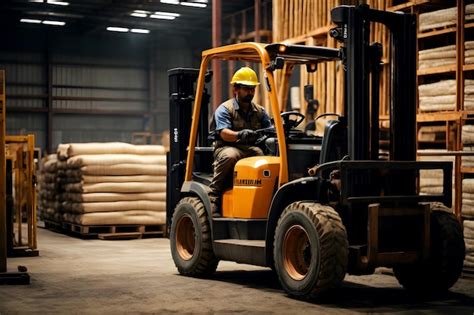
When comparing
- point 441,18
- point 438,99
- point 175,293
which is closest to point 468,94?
point 438,99

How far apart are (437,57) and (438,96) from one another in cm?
50

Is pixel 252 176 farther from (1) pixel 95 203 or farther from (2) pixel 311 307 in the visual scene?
(1) pixel 95 203

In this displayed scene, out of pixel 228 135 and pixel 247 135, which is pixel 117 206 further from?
pixel 247 135

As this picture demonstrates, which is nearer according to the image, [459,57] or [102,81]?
[459,57]

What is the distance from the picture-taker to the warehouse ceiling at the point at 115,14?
2733cm

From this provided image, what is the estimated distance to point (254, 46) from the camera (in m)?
8.28

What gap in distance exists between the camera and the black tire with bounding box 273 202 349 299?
713cm

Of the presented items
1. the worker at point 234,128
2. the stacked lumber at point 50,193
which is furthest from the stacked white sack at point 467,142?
the stacked lumber at point 50,193

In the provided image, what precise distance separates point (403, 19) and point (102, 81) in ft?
82.2

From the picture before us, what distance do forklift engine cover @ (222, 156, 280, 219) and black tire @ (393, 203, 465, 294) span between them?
1507 mm

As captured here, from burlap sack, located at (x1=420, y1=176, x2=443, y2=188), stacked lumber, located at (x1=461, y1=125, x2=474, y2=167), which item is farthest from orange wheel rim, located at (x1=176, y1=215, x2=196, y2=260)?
stacked lumber, located at (x1=461, y1=125, x2=474, y2=167)

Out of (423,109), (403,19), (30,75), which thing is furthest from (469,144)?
(30,75)

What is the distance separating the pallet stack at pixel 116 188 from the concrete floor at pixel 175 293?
3.37 meters

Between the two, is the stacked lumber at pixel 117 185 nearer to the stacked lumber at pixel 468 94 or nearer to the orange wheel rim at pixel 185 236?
the orange wheel rim at pixel 185 236
